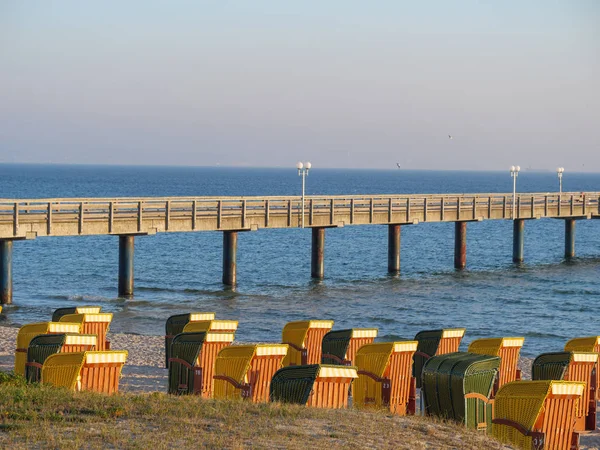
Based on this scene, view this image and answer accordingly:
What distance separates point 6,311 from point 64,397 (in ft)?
65.5

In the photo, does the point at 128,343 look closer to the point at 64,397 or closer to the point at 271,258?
the point at 64,397

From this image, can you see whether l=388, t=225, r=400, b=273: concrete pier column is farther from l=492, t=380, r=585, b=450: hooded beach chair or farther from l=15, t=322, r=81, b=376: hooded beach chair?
l=492, t=380, r=585, b=450: hooded beach chair

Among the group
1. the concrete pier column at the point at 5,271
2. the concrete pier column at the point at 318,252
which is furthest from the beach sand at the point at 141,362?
the concrete pier column at the point at 318,252

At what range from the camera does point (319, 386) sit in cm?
1187

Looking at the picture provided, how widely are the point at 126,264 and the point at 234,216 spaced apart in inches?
169

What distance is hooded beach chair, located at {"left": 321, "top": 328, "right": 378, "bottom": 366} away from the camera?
15984 millimetres

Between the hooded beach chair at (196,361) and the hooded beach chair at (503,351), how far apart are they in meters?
3.93

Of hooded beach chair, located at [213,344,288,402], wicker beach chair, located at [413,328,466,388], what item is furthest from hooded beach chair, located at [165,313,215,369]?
hooded beach chair, located at [213,344,288,402]

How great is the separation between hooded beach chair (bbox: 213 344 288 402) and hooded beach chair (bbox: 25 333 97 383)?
2.18m

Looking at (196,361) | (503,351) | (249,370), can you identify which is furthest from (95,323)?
(503,351)

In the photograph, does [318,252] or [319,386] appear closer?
[319,386]

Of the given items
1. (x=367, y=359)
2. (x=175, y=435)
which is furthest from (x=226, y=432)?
(x=367, y=359)

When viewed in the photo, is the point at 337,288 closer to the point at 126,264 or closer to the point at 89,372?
the point at 126,264

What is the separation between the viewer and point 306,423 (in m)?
10.5
